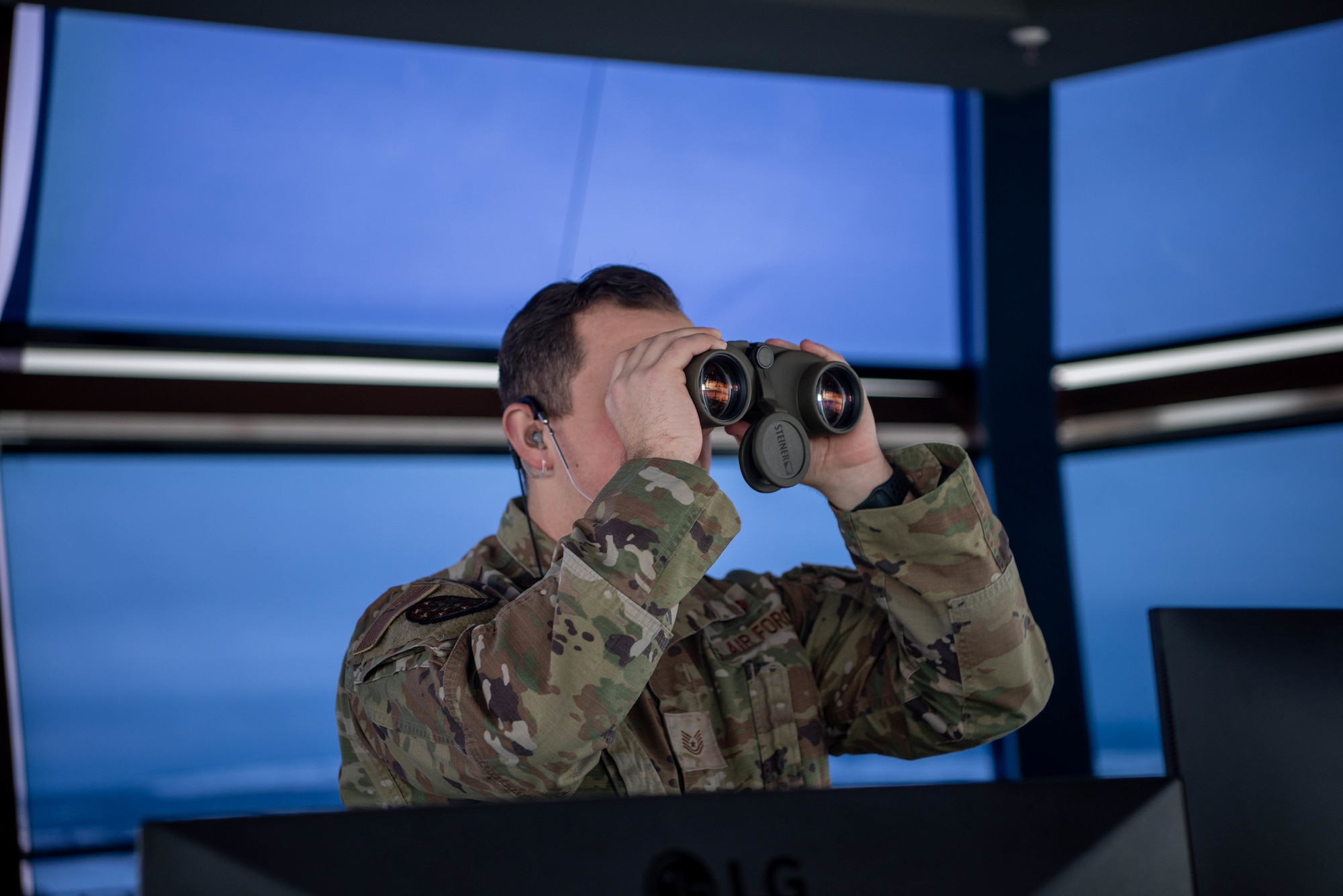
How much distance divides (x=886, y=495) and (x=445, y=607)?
56 centimetres

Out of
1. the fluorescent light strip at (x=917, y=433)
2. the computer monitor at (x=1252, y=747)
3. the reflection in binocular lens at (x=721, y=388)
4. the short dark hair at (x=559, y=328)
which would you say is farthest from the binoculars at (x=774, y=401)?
the fluorescent light strip at (x=917, y=433)

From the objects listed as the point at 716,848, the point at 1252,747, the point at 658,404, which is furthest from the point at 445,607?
the point at 1252,747

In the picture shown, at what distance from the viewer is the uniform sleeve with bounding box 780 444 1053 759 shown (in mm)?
1252

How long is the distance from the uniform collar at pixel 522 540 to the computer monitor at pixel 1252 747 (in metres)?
0.79

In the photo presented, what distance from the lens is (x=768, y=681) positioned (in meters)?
1.41

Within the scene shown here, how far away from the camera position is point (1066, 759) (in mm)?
3404

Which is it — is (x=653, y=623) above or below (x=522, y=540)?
below

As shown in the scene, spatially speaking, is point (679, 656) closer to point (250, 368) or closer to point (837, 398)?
point (837, 398)

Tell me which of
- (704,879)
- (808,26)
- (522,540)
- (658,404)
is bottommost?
(704,879)

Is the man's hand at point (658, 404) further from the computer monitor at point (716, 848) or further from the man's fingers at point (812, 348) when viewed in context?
the computer monitor at point (716, 848)

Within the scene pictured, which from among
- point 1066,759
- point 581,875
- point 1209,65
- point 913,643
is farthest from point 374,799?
point 1209,65

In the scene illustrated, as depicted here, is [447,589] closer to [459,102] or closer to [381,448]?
[381,448]

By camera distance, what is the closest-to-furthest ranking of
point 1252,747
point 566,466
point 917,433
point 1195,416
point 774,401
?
1. point 1252,747
2. point 774,401
3. point 566,466
4. point 1195,416
5. point 917,433

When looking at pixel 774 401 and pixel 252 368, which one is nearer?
pixel 774 401
